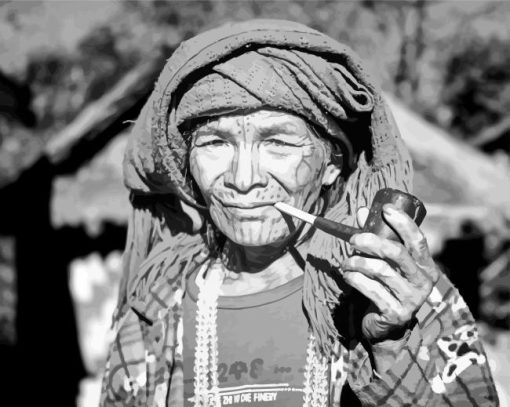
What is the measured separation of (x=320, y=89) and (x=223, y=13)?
16.0 feet

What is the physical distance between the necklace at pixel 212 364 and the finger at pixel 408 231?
0.29m

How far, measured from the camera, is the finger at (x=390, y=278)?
1290 millimetres

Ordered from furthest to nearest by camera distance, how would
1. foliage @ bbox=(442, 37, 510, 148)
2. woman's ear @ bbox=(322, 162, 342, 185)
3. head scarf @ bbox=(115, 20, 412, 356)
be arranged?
foliage @ bbox=(442, 37, 510, 148), woman's ear @ bbox=(322, 162, 342, 185), head scarf @ bbox=(115, 20, 412, 356)

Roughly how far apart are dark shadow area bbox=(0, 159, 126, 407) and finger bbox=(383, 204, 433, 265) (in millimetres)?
2774

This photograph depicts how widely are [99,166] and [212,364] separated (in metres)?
2.32

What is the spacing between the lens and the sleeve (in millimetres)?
1347

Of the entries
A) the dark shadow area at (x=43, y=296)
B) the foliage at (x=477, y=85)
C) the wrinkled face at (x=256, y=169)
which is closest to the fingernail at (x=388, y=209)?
the wrinkled face at (x=256, y=169)

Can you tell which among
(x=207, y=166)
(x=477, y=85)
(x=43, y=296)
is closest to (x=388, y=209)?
(x=207, y=166)

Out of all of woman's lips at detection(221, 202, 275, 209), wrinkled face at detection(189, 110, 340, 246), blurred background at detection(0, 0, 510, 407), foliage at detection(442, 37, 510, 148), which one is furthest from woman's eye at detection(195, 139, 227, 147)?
foliage at detection(442, 37, 510, 148)

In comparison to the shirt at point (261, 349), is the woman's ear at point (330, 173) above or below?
above

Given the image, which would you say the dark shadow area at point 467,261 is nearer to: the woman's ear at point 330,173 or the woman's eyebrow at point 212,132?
the woman's ear at point 330,173

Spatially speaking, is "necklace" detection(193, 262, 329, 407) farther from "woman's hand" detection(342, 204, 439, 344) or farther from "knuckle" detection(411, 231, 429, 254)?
"knuckle" detection(411, 231, 429, 254)

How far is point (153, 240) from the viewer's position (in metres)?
1.71

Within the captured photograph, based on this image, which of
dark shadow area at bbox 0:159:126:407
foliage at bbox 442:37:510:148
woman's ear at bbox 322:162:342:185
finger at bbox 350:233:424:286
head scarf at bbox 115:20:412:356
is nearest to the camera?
finger at bbox 350:233:424:286
